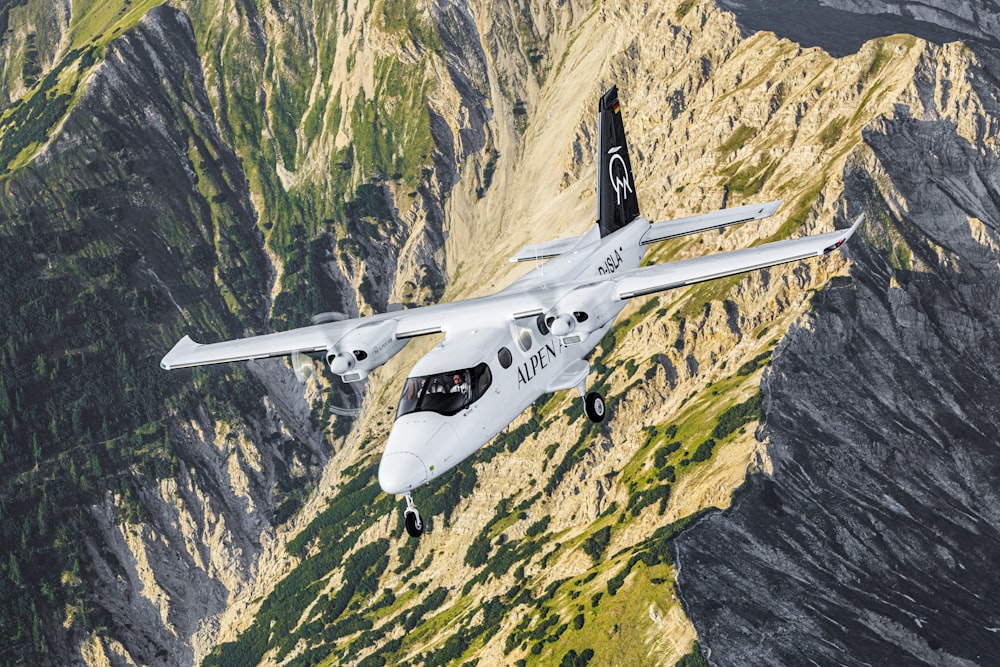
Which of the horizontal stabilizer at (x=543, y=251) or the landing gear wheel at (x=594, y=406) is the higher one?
the horizontal stabilizer at (x=543, y=251)

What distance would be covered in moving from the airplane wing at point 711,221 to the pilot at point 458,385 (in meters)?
22.6

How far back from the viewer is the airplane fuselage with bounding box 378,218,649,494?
38406mm

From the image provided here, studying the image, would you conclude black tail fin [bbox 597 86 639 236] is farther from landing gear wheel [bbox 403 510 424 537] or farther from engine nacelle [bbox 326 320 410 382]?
landing gear wheel [bbox 403 510 424 537]

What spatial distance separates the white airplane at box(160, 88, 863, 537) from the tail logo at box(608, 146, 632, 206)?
12.0m

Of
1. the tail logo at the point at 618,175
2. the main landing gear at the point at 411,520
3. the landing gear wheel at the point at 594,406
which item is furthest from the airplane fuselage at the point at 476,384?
the tail logo at the point at 618,175

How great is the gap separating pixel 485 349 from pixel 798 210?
143 metres

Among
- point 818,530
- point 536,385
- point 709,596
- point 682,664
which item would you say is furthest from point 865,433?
point 536,385

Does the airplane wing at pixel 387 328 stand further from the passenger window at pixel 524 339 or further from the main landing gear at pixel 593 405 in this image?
the main landing gear at pixel 593 405

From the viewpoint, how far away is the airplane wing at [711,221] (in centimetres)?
5806

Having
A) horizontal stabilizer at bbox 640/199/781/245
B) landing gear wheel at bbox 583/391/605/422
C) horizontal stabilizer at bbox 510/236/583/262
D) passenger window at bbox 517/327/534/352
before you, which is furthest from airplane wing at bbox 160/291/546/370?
horizontal stabilizer at bbox 640/199/781/245

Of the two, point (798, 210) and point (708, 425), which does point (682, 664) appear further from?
point (798, 210)

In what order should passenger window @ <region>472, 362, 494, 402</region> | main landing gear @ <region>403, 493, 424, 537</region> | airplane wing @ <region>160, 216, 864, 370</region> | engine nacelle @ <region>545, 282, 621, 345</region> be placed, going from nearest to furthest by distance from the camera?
main landing gear @ <region>403, 493, 424, 537</region> → passenger window @ <region>472, 362, 494, 402</region> → engine nacelle @ <region>545, 282, 621, 345</region> → airplane wing @ <region>160, 216, 864, 370</region>

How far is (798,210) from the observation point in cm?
17388

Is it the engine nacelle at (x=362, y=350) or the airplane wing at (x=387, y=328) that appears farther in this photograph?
the airplane wing at (x=387, y=328)
